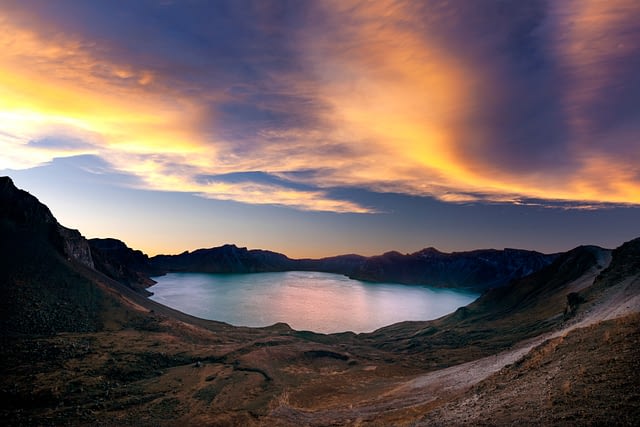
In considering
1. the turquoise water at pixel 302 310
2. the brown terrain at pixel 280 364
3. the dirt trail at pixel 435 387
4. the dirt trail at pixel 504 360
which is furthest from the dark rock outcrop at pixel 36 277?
the dirt trail at pixel 504 360

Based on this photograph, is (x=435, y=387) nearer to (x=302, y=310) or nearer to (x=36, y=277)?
(x=36, y=277)

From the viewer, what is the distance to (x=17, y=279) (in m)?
60.4

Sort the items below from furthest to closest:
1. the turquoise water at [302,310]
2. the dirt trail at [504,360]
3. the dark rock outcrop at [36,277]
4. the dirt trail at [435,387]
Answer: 1. the turquoise water at [302,310]
2. the dark rock outcrop at [36,277]
3. the dirt trail at [504,360]
4. the dirt trail at [435,387]

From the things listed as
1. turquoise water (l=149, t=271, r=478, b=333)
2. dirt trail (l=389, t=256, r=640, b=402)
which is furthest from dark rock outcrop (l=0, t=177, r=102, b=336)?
dirt trail (l=389, t=256, r=640, b=402)

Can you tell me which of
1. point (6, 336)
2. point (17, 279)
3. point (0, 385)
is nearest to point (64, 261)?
point (17, 279)

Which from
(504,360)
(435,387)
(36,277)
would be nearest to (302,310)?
(36,277)

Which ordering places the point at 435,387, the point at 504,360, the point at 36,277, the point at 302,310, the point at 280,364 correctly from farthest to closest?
the point at 302,310
the point at 36,277
the point at 280,364
the point at 504,360
the point at 435,387

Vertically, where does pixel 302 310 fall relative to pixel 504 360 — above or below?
below

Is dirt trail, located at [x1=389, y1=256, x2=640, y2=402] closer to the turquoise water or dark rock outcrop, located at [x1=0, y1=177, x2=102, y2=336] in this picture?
dark rock outcrop, located at [x1=0, y1=177, x2=102, y2=336]

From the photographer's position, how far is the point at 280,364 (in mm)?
47031

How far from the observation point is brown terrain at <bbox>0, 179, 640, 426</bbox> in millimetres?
17688

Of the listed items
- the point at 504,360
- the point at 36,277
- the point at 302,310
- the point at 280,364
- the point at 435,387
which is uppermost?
the point at 36,277

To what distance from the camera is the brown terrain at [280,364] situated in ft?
58.0

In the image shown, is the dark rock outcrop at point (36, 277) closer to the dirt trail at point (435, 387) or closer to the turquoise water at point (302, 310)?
the dirt trail at point (435, 387)
